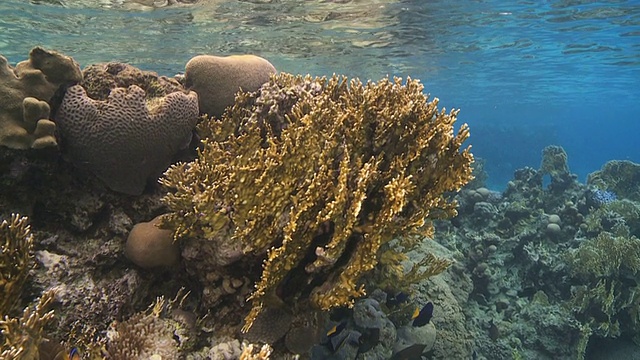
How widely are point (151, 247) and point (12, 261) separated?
44.7 inches

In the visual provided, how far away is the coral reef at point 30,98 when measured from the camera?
11.9 feet

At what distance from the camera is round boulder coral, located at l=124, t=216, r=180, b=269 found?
12.8 ft

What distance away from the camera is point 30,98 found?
3.61 metres

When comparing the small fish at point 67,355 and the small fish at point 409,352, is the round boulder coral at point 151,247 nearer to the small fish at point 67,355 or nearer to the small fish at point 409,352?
the small fish at point 67,355

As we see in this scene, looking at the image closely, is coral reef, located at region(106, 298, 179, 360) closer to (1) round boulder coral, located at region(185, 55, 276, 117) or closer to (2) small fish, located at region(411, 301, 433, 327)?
(1) round boulder coral, located at region(185, 55, 276, 117)

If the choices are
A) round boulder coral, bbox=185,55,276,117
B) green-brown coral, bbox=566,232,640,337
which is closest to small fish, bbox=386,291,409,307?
round boulder coral, bbox=185,55,276,117

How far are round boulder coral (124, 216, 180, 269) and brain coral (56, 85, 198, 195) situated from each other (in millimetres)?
682

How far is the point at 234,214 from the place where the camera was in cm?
330

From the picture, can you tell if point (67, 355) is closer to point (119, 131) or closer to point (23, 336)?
point (23, 336)

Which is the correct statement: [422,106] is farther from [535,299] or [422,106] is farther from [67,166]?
[535,299]

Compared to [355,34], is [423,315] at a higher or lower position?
lower

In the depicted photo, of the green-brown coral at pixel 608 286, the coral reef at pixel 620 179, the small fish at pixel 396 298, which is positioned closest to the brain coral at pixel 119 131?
the small fish at pixel 396 298

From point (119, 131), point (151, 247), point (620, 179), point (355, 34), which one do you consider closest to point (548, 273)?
point (620, 179)

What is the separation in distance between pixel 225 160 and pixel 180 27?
16.7 metres
